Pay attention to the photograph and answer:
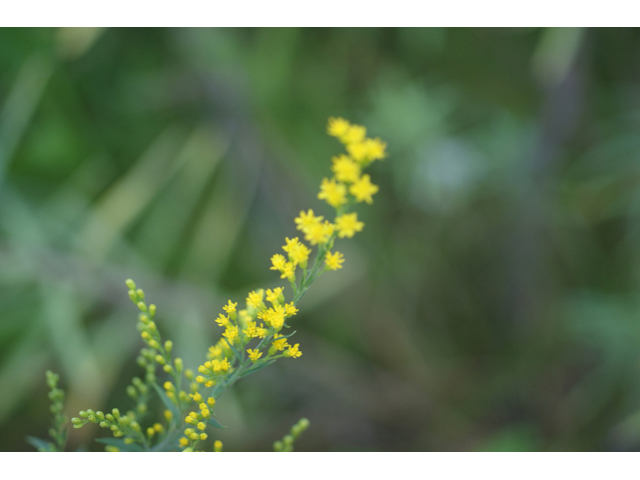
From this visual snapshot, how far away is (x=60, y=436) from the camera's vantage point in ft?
1.13

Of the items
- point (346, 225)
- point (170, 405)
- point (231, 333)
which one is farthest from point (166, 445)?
point (346, 225)

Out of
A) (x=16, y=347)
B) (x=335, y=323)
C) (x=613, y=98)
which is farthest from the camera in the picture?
(x=335, y=323)

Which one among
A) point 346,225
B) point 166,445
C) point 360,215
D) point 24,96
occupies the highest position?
point 24,96

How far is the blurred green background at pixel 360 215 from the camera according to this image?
0.91 metres

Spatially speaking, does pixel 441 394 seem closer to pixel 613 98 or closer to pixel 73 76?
pixel 613 98

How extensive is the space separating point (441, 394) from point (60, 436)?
1041mm

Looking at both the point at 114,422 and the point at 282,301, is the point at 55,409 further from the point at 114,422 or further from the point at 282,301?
the point at 282,301

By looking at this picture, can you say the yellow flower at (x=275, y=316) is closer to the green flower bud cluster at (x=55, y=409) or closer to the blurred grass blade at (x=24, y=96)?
the green flower bud cluster at (x=55, y=409)

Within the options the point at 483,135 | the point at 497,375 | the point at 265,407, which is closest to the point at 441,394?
the point at 497,375

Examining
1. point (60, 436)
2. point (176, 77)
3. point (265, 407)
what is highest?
point (176, 77)

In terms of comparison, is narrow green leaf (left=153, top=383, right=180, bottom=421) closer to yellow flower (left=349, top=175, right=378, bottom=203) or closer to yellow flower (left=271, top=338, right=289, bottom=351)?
yellow flower (left=271, top=338, right=289, bottom=351)

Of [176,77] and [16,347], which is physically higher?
[176,77]

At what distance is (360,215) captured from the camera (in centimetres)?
108

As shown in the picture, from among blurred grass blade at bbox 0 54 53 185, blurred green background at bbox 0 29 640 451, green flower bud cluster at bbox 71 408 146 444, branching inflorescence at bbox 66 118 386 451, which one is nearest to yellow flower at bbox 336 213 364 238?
branching inflorescence at bbox 66 118 386 451
